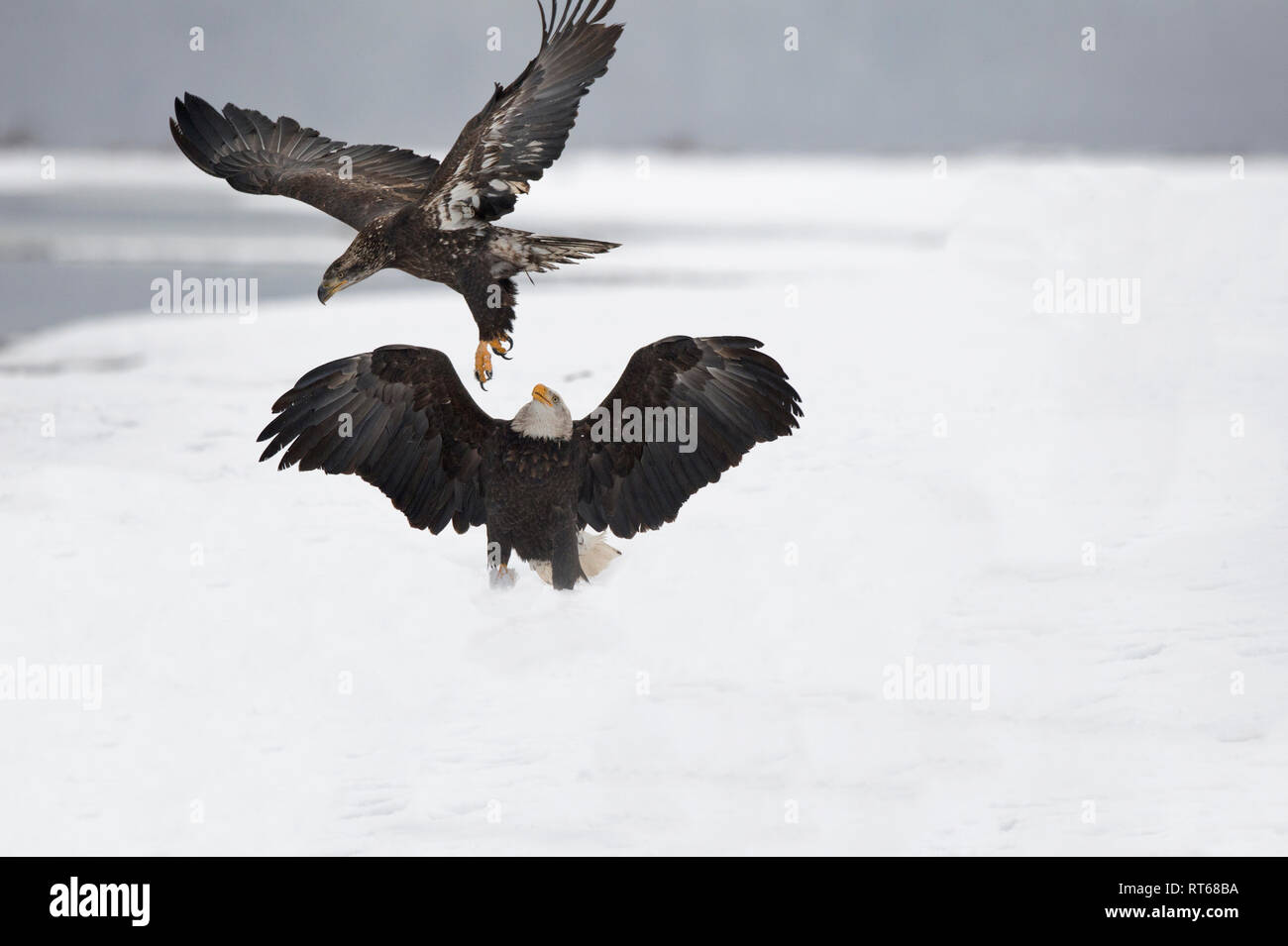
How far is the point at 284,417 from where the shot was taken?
5.11 m

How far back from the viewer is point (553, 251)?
4746mm

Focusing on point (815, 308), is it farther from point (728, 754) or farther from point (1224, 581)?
point (728, 754)

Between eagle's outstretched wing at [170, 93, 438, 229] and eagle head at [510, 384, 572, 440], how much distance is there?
1.09m

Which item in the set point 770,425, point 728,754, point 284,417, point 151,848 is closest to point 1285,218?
point 770,425

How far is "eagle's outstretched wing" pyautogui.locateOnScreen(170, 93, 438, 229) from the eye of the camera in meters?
5.93

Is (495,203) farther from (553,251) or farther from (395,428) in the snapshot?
(395,428)

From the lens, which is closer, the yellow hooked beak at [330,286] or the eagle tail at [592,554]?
the yellow hooked beak at [330,286]

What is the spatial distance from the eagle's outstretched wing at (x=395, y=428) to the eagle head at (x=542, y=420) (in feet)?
0.31

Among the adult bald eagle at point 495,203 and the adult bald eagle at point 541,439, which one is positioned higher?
the adult bald eagle at point 495,203

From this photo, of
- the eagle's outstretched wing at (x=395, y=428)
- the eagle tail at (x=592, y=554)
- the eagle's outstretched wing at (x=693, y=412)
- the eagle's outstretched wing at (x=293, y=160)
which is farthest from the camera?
the eagle's outstretched wing at (x=293, y=160)

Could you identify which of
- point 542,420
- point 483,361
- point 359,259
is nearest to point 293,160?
point 359,259

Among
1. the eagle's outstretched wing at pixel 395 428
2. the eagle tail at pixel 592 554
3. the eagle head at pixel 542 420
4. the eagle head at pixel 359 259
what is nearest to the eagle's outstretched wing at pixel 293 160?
the eagle head at pixel 359 259

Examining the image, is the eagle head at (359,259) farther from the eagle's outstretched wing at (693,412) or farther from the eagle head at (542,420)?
the eagle's outstretched wing at (693,412)

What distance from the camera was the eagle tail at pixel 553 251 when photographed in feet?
15.4
